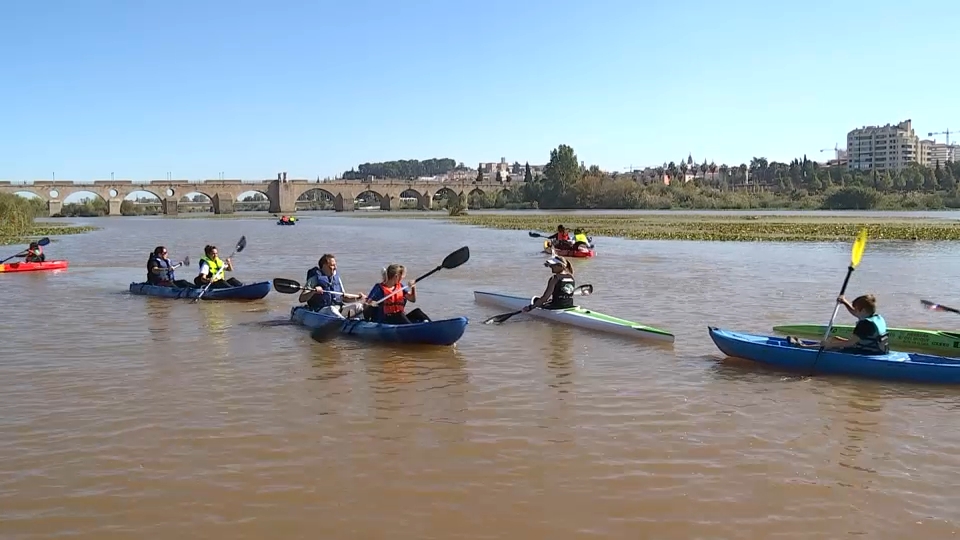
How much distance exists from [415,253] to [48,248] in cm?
1818

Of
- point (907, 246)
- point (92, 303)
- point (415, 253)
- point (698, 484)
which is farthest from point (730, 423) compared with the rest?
point (907, 246)

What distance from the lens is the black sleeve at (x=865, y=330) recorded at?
967 centimetres

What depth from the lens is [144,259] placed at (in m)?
32.2

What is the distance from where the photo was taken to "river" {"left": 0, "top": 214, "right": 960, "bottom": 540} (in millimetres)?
5797

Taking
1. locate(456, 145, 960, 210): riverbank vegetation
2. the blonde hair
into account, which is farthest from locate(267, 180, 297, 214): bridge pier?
the blonde hair

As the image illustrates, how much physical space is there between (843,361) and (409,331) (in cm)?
564

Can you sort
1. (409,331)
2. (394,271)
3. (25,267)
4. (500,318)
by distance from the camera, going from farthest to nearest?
(25,267), (500,318), (394,271), (409,331)

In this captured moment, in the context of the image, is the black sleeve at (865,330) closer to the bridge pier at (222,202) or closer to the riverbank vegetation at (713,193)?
the riverbank vegetation at (713,193)

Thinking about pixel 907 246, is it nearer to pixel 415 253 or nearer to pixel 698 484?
pixel 415 253

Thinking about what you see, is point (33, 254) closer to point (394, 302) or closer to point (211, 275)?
point (211, 275)

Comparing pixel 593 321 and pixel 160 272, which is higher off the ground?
pixel 160 272

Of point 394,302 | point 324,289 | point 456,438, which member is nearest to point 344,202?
point 324,289

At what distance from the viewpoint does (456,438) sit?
7.57m

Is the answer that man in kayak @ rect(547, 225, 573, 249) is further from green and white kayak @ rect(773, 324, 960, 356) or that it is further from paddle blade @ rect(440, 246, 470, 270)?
green and white kayak @ rect(773, 324, 960, 356)
